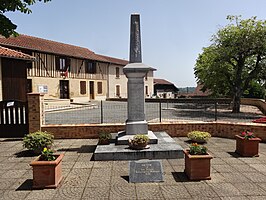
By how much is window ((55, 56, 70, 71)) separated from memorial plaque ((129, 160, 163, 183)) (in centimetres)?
2607

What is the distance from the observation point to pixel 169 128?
9.88 metres

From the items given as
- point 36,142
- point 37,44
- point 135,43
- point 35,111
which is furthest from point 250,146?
point 37,44

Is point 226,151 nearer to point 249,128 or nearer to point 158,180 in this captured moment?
point 249,128

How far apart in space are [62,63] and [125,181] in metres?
27.1

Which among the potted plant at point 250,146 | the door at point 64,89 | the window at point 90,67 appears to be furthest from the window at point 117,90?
the potted plant at point 250,146

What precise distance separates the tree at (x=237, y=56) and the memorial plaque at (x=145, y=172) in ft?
60.2

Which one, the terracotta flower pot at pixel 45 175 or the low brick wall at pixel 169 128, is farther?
the low brick wall at pixel 169 128

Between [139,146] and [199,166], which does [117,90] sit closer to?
[139,146]

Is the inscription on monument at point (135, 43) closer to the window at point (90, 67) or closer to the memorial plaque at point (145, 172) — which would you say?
the memorial plaque at point (145, 172)

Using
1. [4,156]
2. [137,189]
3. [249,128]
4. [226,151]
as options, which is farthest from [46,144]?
[249,128]

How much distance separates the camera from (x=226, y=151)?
747cm

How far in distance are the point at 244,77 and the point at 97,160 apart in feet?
68.7

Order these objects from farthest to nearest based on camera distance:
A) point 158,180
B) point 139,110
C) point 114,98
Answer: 1. point 114,98
2. point 139,110
3. point 158,180

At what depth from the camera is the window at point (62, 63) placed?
2880 cm
